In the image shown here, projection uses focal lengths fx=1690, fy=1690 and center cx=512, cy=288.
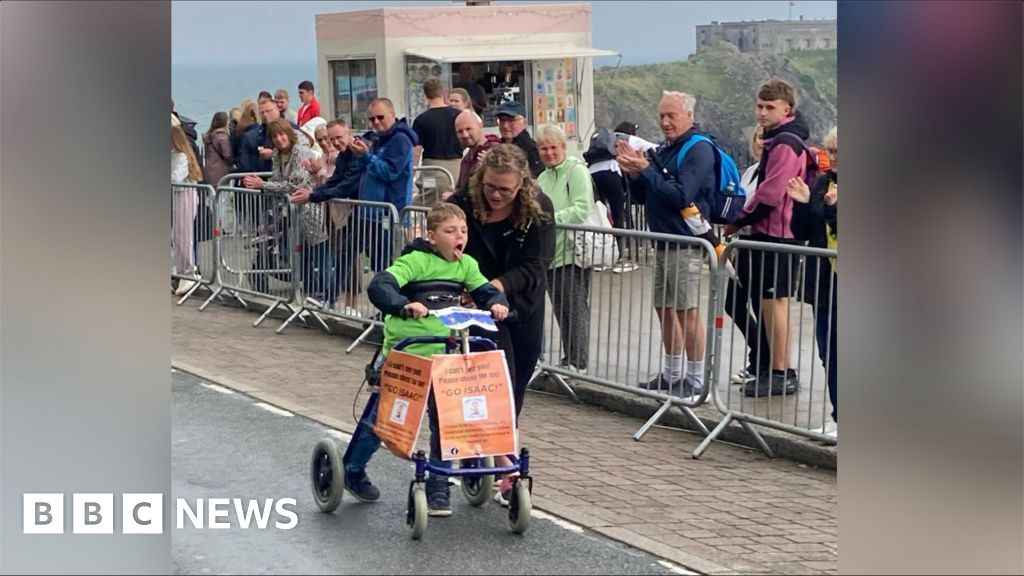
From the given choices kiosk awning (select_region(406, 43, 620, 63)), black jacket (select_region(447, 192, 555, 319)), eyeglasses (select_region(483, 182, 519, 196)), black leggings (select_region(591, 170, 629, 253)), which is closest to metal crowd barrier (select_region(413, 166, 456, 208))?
black leggings (select_region(591, 170, 629, 253))

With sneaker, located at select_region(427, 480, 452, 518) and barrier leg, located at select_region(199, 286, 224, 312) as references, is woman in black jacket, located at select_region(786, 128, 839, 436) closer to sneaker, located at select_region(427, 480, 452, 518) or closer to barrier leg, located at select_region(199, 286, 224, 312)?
sneaker, located at select_region(427, 480, 452, 518)

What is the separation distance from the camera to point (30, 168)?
5.01m

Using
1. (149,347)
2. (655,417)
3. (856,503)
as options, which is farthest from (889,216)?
(655,417)

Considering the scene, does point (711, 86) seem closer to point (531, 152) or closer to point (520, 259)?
point (531, 152)

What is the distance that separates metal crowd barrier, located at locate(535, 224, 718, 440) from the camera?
9.34 meters

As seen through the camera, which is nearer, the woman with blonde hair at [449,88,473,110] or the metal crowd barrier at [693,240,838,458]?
the metal crowd barrier at [693,240,838,458]

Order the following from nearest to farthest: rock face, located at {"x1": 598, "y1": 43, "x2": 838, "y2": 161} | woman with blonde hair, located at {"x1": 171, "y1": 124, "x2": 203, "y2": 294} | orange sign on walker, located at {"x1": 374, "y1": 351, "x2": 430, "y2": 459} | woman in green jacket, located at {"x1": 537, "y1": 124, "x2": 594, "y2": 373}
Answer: orange sign on walker, located at {"x1": 374, "y1": 351, "x2": 430, "y2": 459}, woman in green jacket, located at {"x1": 537, "y1": 124, "x2": 594, "y2": 373}, woman with blonde hair, located at {"x1": 171, "y1": 124, "x2": 203, "y2": 294}, rock face, located at {"x1": 598, "y1": 43, "x2": 838, "y2": 161}

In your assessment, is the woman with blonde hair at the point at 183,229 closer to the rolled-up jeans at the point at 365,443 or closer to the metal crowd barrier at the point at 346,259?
the metal crowd barrier at the point at 346,259

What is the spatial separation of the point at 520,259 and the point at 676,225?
2230 millimetres

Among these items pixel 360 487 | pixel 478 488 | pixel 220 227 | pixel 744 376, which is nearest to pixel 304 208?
pixel 220 227

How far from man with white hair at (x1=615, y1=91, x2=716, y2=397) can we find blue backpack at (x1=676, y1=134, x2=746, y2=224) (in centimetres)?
4

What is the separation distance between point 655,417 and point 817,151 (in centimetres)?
177

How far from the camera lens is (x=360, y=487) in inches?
295

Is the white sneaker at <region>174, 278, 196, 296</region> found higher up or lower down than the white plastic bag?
lower down
